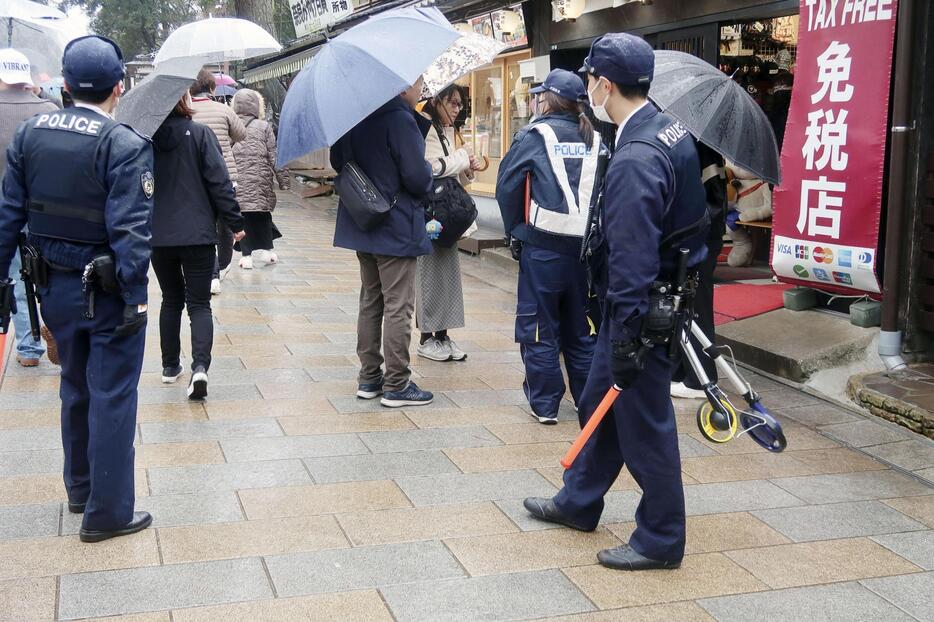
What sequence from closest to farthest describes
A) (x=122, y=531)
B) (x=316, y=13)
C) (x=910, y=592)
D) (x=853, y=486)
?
(x=910, y=592) → (x=122, y=531) → (x=853, y=486) → (x=316, y=13)

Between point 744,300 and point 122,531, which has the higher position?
point 744,300

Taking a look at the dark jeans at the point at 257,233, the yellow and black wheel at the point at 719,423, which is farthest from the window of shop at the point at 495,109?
the yellow and black wheel at the point at 719,423

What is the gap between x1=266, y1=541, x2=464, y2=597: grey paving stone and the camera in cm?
357

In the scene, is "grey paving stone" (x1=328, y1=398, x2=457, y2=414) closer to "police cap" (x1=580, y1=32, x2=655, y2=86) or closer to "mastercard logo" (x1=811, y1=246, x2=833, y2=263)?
"mastercard logo" (x1=811, y1=246, x2=833, y2=263)

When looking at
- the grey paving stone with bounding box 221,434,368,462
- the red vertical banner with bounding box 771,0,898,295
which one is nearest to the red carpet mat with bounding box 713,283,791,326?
the red vertical banner with bounding box 771,0,898,295

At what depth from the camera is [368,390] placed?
604cm

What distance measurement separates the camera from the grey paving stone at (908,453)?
5086mm

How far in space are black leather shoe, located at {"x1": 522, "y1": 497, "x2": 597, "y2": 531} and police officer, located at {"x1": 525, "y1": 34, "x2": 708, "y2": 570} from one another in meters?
0.34

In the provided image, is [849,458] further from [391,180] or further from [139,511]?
[139,511]

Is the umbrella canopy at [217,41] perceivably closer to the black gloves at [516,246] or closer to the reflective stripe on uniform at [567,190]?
the black gloves at [516,246]

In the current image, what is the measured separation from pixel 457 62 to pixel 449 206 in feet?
3.29

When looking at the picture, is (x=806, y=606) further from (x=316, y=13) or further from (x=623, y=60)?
(x=316, y=13)

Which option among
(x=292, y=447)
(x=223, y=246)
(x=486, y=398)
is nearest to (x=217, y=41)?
(x=223, y=246)

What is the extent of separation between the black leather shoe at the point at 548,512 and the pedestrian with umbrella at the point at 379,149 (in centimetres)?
182
